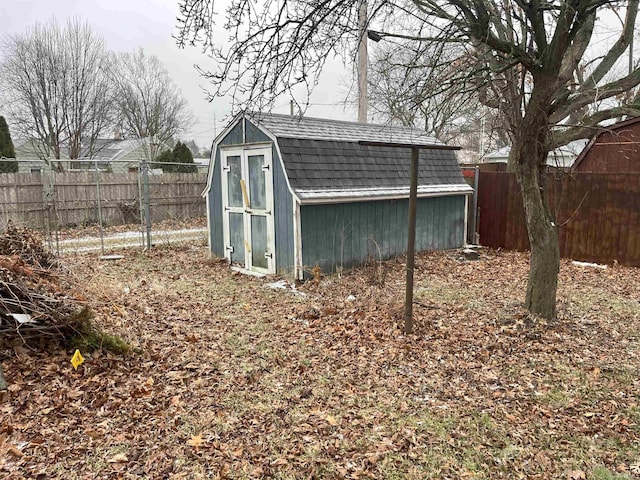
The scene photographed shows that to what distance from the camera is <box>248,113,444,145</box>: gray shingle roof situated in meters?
7.32

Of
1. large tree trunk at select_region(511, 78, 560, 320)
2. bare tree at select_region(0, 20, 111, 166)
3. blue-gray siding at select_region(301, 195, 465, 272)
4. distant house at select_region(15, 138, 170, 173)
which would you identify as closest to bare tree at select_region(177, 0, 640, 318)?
large tree trunk at select_region(511, 78, 560, 320)

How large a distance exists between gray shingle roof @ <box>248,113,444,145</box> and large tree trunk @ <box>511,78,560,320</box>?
3.00 m

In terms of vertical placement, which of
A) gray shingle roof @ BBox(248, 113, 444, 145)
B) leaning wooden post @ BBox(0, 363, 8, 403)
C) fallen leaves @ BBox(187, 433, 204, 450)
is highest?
gray shingle roof @ BBox(248, 113, 444, 145)

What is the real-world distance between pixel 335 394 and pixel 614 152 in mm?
11107

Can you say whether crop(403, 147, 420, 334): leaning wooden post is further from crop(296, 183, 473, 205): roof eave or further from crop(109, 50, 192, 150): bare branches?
crop(109, 50, 192, 150): bare branches

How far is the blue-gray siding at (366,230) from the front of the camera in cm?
720

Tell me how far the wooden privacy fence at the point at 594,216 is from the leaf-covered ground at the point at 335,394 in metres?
2.65

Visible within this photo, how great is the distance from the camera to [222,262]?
28.7 feet

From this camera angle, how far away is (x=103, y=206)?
48.2 feet

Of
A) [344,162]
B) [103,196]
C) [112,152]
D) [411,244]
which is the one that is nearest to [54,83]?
[103,196]

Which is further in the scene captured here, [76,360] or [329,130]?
[329,130]

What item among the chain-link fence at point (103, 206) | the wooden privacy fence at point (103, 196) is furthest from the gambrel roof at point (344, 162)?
the wooden privacy fence at point (103, 196)

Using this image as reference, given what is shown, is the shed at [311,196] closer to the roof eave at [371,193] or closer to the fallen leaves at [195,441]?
the roof eave at [371,193]

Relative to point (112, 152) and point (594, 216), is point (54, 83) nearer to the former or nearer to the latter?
point (112, 152)
